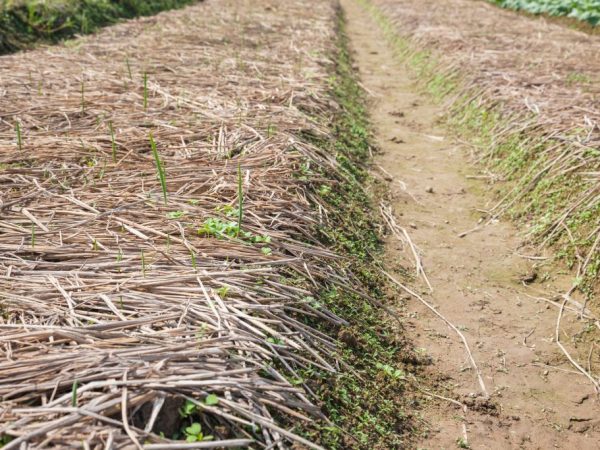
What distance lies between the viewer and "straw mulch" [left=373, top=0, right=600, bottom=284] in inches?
147

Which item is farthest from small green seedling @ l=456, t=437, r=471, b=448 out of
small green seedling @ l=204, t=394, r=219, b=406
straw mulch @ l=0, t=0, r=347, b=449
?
small green seedling @ l=204, t=394, r=219, b=406

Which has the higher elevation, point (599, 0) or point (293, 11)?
point (599, 0)

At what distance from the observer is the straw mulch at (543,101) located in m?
3.73

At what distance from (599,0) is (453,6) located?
11.8 feet

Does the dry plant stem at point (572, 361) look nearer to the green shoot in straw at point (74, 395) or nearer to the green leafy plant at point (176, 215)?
the green leafy plant at point (176, 215)

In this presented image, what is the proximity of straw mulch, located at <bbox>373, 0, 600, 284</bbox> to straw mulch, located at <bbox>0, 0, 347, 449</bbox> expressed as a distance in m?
1.64

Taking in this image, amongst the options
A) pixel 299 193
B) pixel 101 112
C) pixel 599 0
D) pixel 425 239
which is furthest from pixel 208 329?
pixel 599 0

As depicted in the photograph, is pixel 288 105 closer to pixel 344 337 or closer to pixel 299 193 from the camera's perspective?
pixel 299 193

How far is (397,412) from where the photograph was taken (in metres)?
2.36

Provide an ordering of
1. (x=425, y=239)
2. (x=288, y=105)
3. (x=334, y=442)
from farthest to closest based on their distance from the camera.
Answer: (x=288, y=105), (x=425, y=239), (x=334, y=442)

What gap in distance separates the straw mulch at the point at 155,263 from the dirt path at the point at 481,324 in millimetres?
665

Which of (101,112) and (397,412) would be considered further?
(101,112)

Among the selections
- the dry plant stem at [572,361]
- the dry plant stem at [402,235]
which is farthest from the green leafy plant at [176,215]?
the dry plant stem at [572,361]

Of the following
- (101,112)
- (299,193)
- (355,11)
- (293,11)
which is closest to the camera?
(299,193)
